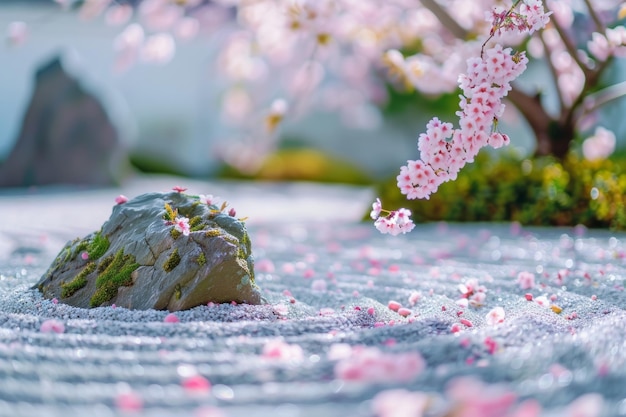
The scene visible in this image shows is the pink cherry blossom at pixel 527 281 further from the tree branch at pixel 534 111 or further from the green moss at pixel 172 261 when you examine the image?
the tree branch at pixel 534 111

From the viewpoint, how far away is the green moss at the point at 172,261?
2.18 metres

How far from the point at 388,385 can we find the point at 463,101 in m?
1.13

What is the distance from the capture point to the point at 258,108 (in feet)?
30.3

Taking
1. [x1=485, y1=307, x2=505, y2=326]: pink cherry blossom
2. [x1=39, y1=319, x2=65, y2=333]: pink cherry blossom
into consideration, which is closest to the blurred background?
[x1=485, y1=307, x2=505, y2=326]: pink cherry blossom

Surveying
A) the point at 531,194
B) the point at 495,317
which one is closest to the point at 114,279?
the point at 495,317

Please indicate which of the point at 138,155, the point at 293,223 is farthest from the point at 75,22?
the point at 293,223

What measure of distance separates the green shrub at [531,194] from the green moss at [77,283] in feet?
10.1

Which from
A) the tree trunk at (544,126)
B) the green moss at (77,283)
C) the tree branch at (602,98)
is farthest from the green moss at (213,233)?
the tree branch at (602,98)

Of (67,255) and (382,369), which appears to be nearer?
(382,369)

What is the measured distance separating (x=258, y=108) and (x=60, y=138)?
96.4 inches

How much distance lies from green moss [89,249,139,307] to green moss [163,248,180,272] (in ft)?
0.39

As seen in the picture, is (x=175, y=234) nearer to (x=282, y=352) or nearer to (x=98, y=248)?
(x=98, y=248)

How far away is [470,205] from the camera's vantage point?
16.4 ft

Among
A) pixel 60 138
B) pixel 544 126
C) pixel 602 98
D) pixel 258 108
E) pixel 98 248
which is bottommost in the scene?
pixel 60 138
